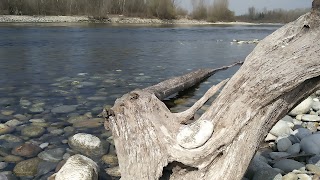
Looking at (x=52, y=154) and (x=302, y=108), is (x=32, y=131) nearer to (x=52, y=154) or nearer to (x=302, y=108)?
(x=52, y=154)

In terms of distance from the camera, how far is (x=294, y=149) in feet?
13.1

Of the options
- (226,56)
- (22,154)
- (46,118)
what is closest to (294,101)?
(22,154)

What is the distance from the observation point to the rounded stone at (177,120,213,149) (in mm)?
2531

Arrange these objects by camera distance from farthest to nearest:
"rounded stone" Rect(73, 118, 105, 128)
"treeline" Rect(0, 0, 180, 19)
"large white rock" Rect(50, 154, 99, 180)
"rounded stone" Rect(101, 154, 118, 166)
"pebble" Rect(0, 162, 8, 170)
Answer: "treeline" Rect(0, 0, 180, 19)
"rounded stone" Rect(73, 118, 105, 128)
"rounded stone" Rect(101, 154, 118, 166)
"pebble" Rect(0, 162, 8, 170)
"large white rock" Rect(50, 154, 99, 180)

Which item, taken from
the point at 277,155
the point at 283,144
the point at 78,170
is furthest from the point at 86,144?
the point at 283,144

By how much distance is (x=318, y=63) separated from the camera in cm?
261

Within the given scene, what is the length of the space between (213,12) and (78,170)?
67.4m

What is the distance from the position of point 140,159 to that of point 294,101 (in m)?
1.48

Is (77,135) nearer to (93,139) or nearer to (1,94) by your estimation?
(93,139)

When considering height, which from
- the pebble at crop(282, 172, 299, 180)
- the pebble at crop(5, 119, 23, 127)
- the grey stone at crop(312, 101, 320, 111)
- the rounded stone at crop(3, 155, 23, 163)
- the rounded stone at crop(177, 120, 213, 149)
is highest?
the rounded stone at crop(177, 120, 213, 149)

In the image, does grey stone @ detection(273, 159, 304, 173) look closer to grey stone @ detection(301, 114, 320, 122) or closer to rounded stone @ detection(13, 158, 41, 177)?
grey stone @ detection(301, 114, 320, 122)

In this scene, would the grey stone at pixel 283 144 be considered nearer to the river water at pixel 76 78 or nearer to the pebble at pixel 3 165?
the river water at pixel 76 78

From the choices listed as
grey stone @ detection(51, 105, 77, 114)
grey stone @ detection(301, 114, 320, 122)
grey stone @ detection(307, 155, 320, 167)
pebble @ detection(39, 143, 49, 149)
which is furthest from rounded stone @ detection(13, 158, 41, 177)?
grey stone @ detection(301, 114, 320, 122)

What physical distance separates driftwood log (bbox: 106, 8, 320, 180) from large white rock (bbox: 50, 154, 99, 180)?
700 mm
